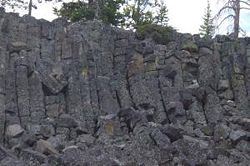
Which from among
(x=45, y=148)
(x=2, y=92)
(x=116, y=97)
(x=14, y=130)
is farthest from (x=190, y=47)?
(x=45, y=148)

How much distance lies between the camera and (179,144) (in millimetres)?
26484

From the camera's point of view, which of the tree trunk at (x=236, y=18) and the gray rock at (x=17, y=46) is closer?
the gray rock at (x=17, y=46)

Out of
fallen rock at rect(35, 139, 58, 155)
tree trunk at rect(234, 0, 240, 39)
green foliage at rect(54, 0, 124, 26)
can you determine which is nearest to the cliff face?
fallen rock at rect(35, 139, 58, 155)

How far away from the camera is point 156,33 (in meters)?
39.6

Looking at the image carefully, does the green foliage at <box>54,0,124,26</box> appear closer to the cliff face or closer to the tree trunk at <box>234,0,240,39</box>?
the cliff face

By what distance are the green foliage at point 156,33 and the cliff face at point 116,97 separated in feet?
1.81

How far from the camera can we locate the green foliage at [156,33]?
39469 millimetres

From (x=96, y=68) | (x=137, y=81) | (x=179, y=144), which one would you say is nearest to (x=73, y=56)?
(x=96, y=68)

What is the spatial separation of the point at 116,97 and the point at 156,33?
720cm

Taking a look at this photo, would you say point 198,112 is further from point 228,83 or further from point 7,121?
point 7,121

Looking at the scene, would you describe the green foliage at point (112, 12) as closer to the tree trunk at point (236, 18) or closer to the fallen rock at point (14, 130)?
the tree trunk at point (236, 18)

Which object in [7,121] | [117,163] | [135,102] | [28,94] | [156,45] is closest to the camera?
[117,163]

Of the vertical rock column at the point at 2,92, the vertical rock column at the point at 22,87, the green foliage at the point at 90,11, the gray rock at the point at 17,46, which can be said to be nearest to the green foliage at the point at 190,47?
the green foliage at the point at 90,11

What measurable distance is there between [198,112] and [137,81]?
4818 millimetres
